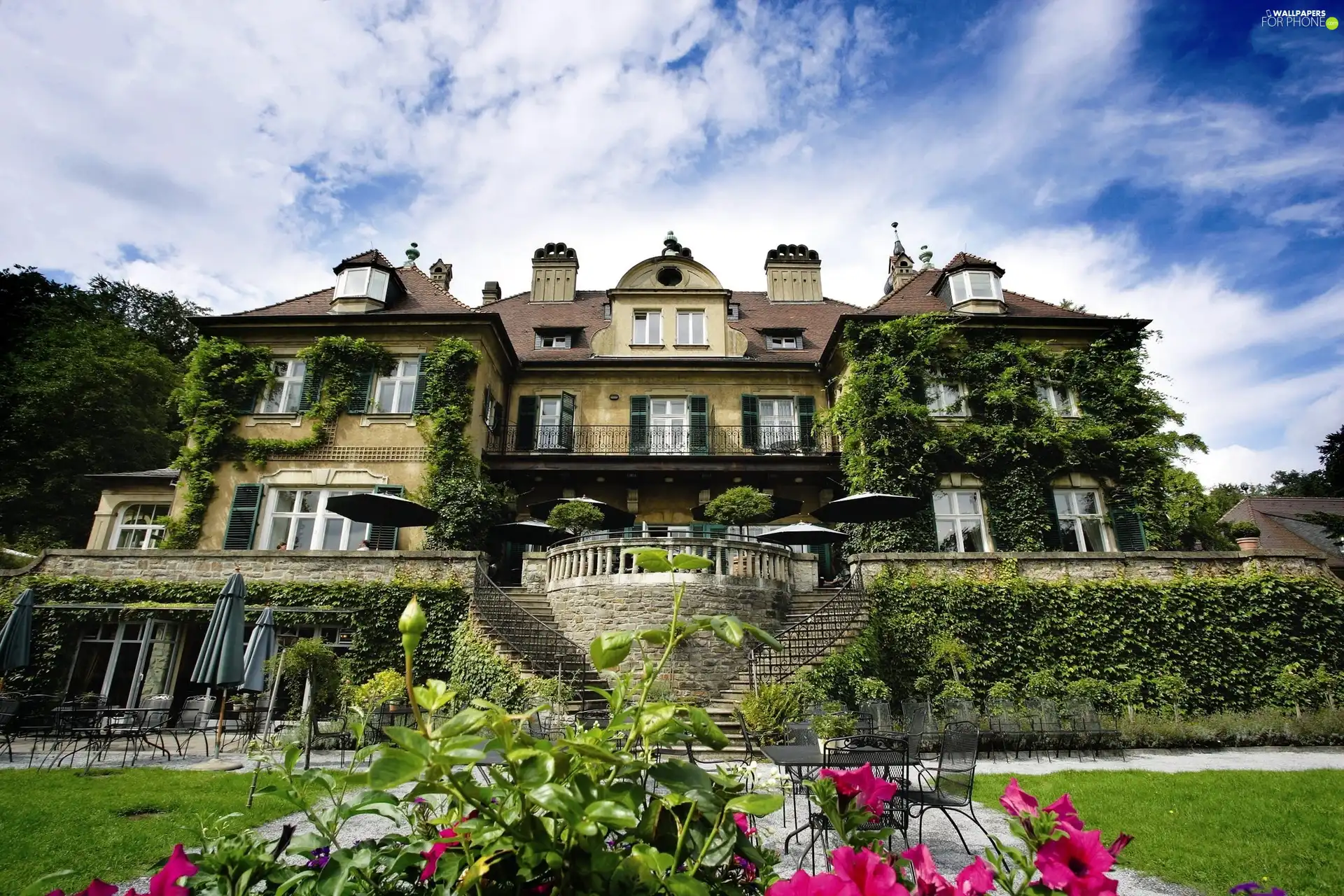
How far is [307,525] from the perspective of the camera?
18234 mm

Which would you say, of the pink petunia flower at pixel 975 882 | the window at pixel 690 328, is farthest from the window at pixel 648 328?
the pink petunia flower at pixel 975 882

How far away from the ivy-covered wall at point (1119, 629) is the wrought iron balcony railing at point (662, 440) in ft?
24.6

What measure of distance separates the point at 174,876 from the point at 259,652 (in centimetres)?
1222

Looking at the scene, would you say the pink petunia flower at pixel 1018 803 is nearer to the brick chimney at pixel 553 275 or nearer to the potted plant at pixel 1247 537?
the potted plant at pixel 1247 537

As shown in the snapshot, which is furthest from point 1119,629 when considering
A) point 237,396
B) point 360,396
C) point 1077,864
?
point 237,396

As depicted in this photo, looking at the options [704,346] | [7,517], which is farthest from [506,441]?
[7,517]

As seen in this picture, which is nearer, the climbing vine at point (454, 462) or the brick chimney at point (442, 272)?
the climbing vine at point (454, 462)

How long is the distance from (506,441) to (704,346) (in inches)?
295

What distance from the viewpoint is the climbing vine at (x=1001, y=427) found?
17.8m

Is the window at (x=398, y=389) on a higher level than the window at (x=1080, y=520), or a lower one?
higher

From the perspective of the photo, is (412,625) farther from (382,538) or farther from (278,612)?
(382,538)

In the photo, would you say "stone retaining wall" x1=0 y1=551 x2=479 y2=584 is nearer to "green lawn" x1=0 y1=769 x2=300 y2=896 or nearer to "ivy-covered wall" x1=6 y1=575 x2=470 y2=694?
"ivy-covered wall" x1=6 y1=575 x2=470 y2=694

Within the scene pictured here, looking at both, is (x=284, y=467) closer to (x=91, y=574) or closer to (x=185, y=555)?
(x=185, y=555)

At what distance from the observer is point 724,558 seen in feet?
48.6
